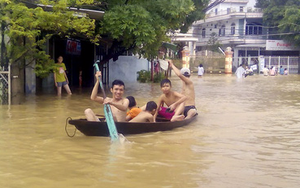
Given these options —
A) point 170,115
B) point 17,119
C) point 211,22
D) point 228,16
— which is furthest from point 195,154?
point 211,22

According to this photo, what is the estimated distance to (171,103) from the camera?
8.80 m

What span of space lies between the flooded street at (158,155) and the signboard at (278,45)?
36.6m

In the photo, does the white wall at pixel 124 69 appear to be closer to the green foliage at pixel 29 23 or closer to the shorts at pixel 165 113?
the green foliage at pixel 29 23

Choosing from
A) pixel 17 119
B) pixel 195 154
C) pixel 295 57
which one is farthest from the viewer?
pixel 295 57

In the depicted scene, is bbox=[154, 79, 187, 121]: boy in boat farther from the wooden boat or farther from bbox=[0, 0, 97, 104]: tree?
bbox=[0, 0, 97, 104]: tree

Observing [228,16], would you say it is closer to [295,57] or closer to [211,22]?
[211,22]

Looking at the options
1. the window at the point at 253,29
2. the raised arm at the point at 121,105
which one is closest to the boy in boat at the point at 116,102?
the raised arm at the point at 121,105

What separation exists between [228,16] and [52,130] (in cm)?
4305

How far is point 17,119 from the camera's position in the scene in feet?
31.0

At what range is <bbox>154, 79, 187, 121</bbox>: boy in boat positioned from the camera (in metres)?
8.53

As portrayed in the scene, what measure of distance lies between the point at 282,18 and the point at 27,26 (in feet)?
128

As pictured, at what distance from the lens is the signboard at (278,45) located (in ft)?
147

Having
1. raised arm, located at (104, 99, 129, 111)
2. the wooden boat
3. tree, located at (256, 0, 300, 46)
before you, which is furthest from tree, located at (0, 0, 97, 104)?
tree, located at (256, 0, 300, 46)

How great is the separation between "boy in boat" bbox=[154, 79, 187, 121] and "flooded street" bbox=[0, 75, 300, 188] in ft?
1.13
